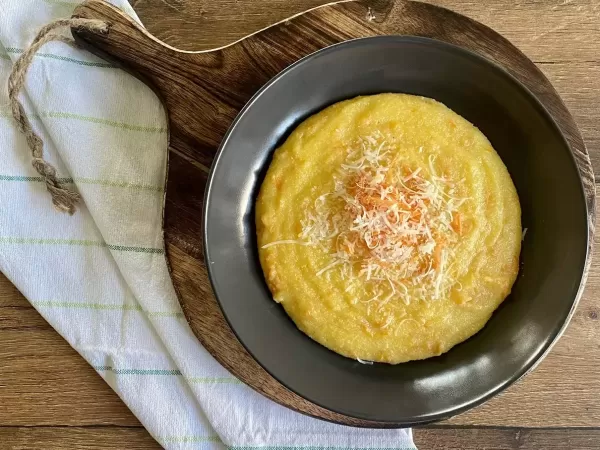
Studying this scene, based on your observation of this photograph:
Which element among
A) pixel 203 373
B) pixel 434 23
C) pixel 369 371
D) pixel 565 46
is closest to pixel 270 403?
pixel 203 373

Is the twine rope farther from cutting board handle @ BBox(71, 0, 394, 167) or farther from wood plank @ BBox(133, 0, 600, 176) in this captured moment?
wood plank @ BBox(133, 0, 600, 176)

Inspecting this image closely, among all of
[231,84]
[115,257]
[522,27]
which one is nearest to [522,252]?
[522,27]

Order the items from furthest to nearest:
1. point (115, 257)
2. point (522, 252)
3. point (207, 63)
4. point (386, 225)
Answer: point (115, 257)
point (207, 63)
point (522, 252)
point (386, 225)

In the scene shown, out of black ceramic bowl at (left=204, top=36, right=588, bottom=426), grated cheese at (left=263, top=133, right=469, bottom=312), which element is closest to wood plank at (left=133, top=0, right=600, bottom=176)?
black ceramic bowl at (left=204, top=36, right=588, bottom=426)

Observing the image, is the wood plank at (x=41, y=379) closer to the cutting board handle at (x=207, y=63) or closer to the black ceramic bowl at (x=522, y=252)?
the black ceramic bowl at (x=522, y=252)

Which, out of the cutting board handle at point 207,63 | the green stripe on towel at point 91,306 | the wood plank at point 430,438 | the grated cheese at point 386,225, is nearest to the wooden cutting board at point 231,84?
the cutting board handle at point 207,63

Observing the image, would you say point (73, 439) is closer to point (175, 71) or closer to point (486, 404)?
point (175, 71)

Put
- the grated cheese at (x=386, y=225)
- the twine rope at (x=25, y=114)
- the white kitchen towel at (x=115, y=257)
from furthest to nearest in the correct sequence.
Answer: the white kitchen towel at (x=115, y=257) → the twine rope at (x=25, y=114) → the grated cheese at (x=386, y=225)

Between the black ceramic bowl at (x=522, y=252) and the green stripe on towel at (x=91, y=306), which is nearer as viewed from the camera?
the black ceramic bowl at (x=522, y=252)
